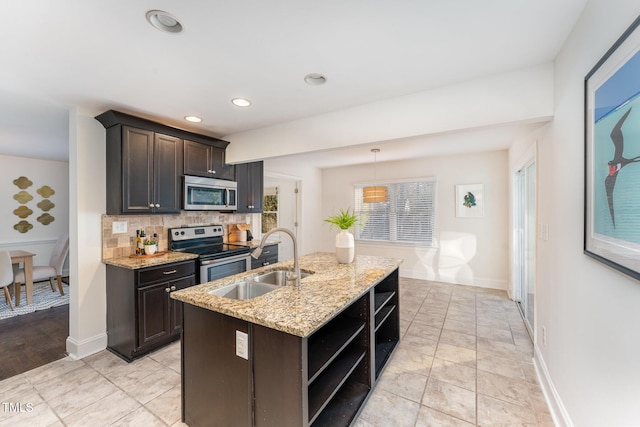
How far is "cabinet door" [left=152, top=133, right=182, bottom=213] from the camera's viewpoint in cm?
285

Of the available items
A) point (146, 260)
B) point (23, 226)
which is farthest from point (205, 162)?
point (23, 226)

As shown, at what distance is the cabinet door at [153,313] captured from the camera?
2443mm

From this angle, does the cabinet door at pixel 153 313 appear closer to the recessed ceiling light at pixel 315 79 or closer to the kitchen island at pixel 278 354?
the kitchen island at pixel 278 354

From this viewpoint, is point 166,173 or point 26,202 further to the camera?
point 26,202

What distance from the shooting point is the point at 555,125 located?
6.03 ft

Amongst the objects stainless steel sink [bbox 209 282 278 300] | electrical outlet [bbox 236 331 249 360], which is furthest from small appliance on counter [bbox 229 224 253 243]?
electrical outlet [bbox 236 331 249 360]

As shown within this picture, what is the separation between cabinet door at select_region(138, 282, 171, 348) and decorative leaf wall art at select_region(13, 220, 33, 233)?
474 centimetres

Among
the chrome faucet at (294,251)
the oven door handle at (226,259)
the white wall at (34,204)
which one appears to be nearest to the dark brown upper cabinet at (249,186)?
the oven door handle at (226,259)

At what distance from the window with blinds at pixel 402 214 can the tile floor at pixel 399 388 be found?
2271mm

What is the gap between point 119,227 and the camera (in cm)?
281

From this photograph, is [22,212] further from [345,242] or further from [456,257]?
[456,257]

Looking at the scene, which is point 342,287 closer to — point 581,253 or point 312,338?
point 312,338

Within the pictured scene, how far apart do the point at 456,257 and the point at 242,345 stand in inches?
172

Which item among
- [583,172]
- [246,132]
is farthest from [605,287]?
[246,132]
